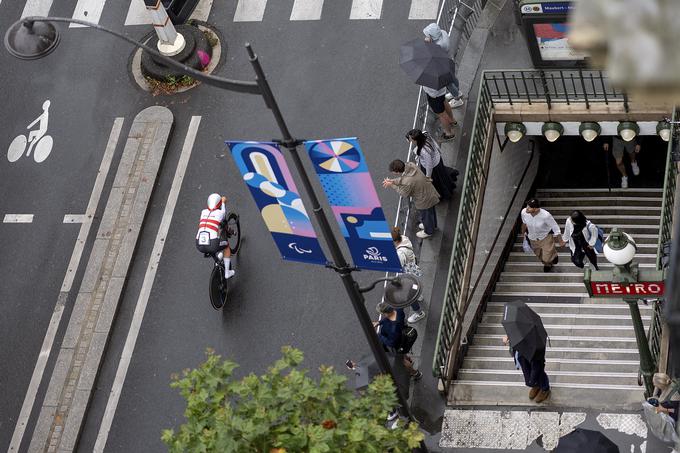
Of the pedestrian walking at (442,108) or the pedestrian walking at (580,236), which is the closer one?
the pedestrian walking at (580,236)

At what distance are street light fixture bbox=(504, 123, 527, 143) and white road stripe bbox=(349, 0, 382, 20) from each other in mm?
4735

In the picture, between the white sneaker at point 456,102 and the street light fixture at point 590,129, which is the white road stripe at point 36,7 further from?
the street light fixture at point 590,129

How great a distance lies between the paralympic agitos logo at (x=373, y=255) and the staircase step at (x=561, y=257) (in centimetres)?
764

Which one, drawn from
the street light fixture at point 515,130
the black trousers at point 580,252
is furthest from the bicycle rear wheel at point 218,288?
the black trousers at point 580,252

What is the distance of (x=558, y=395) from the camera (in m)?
17.3

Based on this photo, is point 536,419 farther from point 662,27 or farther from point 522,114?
point 662,27

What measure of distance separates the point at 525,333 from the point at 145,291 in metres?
8.18

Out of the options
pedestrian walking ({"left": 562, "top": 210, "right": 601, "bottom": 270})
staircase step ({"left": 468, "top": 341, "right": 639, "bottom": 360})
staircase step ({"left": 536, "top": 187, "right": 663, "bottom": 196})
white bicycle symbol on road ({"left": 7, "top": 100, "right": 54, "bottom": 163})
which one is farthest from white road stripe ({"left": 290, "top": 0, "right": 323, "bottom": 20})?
staircase step ({"left": 468, "top": 341, "right": 639, "bottom": 360})

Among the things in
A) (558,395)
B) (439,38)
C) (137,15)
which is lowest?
(558,395)

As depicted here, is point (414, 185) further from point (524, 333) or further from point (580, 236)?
point (524, 333)

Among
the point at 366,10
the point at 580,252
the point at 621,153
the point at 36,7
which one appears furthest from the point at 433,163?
the point at 36,7

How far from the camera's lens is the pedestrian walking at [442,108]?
19.6 meters

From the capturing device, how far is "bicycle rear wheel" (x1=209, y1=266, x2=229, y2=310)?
19.4 m

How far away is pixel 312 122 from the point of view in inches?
866
